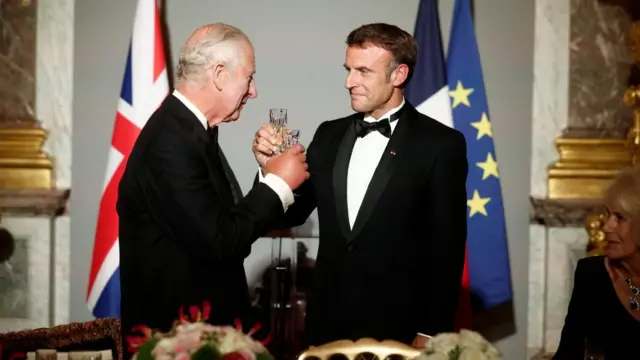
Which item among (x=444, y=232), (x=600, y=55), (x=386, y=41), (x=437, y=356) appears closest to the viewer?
(x=437, y=356)

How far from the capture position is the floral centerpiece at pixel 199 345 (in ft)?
6.62

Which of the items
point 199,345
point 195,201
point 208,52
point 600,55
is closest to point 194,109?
point 208,52

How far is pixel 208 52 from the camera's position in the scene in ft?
10.1

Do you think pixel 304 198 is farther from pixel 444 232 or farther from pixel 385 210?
pixel 444 232

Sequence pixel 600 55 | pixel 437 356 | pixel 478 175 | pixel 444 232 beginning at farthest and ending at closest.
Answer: pixel 600 55 → pixel 478 175 → pixel 444 232 → pixel 437 356

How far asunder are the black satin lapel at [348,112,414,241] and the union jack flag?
5.94 feet

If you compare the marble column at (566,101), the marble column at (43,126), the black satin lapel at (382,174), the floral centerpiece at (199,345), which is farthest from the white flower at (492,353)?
the marble column at (43,126)

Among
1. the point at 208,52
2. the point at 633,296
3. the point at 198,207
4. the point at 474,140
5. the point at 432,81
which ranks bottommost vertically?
the point at 633,296

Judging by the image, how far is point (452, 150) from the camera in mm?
3373

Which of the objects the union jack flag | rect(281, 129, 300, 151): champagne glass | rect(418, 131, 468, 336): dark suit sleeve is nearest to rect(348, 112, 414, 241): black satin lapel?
rect(418, 131, 468, 336): dark suit sleeve

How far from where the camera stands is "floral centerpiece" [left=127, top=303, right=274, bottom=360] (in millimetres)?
2018

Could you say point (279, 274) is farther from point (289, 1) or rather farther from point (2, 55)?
point (2, 55)

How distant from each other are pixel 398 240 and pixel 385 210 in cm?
11

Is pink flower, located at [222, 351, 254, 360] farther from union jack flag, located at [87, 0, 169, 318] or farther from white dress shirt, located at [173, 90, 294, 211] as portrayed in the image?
union jack flag, located at [87, 0, 169, 318]
